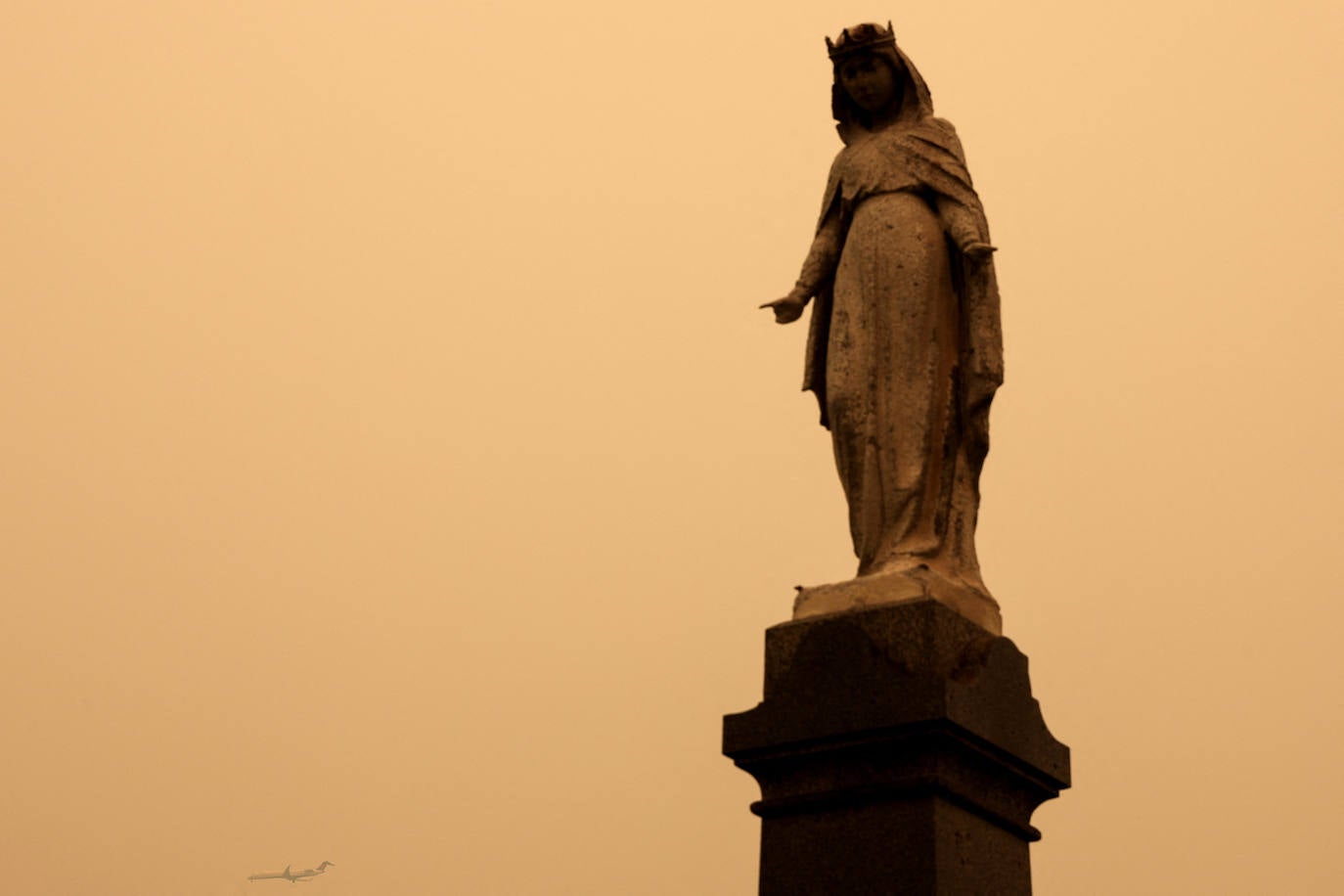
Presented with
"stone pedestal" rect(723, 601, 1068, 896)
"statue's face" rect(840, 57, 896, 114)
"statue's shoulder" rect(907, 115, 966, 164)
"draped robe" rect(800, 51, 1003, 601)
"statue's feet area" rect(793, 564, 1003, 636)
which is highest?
"statue's face" rect(840, 57, 896, 114)

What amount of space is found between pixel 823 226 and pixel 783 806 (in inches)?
77.6

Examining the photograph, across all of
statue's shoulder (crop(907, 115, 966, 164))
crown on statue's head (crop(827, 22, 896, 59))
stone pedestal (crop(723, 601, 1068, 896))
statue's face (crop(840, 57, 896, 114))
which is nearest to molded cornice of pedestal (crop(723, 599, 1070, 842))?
stone pedestal (crop(723, 601, 1068, 896))

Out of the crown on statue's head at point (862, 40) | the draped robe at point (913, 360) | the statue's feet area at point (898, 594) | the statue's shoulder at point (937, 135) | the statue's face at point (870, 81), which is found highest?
the crown on statue's head at point (862, 40)

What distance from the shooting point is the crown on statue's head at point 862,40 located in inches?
222

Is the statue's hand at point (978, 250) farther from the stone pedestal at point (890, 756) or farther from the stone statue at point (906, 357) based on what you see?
the stone pedestal at point (890, 756)

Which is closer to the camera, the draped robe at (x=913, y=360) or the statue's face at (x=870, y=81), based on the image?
the draped robe at (x=913, y=360)

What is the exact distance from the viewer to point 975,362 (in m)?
5.25

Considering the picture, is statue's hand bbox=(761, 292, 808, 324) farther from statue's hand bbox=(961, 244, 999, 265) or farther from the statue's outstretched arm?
statue's hand bbox=(961, 244, 999, 265)

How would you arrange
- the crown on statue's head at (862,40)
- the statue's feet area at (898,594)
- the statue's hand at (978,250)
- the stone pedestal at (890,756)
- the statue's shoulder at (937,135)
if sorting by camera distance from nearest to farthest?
the stone pedestal at (890,756)
the statue's feet area at (898,594)
the statue's hand at (978,250)
the statue's shoulder at (937,135)
the crown on statue's head at (862,40)

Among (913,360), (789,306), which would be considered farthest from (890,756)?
(789,306)

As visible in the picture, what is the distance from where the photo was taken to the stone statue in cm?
512

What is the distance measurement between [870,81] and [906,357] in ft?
3.46

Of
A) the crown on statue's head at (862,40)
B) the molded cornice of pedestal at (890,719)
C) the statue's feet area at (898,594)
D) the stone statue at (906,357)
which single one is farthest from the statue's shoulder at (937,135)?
the molded cornice of pedestal at (890,719)

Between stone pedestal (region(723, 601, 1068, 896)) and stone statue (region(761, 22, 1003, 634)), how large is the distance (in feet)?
0.45
